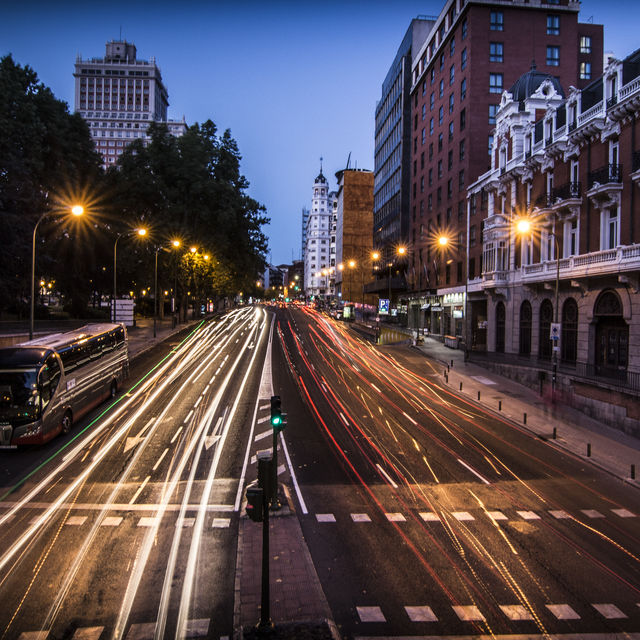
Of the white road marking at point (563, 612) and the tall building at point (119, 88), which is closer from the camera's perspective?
the white road marking at point (563, 612)

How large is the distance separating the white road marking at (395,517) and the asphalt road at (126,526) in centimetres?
382

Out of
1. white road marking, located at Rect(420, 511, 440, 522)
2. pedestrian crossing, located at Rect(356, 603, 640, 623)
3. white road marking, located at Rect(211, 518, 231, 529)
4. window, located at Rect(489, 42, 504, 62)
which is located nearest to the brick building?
window, located at Rect(489, 42, 504, 62)

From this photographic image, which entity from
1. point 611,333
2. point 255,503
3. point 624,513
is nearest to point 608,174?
point 611,333

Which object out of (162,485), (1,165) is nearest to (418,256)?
(1,165)

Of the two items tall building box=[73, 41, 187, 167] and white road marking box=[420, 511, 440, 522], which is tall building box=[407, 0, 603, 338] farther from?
tall building box=[73, 41, 187, 167]

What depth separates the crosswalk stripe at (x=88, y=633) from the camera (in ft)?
24.2

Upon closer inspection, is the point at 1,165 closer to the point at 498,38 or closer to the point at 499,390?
the point at 499,390

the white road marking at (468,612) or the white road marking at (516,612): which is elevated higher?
the white road marking at (468,612)

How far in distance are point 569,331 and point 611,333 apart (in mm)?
3905

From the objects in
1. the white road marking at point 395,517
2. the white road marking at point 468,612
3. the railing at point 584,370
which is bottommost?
the white road marking at point 468,612

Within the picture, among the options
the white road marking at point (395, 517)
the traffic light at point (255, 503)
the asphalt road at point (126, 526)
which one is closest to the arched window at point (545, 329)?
the asphalt road at point (126, 526)

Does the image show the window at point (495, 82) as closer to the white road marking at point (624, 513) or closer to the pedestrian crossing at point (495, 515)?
the white road marking at point (624, 513)

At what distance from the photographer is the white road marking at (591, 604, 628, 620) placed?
26.8ft

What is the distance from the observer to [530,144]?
3825 centimetres
